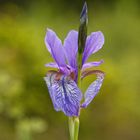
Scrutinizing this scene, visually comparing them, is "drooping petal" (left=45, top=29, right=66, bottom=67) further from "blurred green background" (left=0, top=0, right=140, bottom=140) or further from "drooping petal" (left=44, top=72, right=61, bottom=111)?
"blurred green background" (left=0, top=0, right=140, bottom=140)

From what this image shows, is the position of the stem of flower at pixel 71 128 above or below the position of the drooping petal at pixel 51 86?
below

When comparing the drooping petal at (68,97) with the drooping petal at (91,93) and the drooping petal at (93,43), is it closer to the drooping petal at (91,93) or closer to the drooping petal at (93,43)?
the drooping petal at (91,93)

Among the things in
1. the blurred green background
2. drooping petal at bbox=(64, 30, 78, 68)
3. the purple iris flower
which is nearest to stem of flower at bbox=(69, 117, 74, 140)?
the purple iris flower

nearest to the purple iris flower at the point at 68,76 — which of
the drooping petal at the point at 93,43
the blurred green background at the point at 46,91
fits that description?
the drooping petal at the point at 93,43

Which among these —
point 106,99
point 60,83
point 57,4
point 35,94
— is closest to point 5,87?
point 35,94

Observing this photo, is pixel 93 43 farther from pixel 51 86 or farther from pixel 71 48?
pixel 51 86

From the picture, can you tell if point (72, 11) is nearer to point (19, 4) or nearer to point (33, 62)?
point (19, 4)

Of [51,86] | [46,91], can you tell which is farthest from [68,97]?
[46,91]
